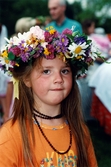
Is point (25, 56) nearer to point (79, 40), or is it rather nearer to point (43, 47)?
point (43, 47)

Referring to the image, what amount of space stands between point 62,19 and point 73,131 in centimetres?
344

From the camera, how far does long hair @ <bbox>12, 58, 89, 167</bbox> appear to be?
2137mm

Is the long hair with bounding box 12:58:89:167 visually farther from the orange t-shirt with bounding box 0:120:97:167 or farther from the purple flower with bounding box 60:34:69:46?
the purple flower with bounding box 60:34:69:46

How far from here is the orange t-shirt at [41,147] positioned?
207cm

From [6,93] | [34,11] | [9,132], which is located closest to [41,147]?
[9,132]

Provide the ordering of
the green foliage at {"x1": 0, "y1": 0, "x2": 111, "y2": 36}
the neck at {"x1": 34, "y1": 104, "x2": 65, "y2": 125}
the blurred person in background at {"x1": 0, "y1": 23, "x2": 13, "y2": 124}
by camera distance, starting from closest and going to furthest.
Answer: the neck at {"x1": 34, "y1": 104, "x2": 65, "y2": 125}, the blurred person in background at {"x1": 0, "y1": 23, "x2": 13, "y2": 124}, the green foliage at {"x1": 0, "y1": 0, "x2": 111, "y2": 36}

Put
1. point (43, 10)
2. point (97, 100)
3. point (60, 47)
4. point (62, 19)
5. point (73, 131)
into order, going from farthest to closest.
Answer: point (43, 10), point (62, 19), point (97, 100), point (73, 131), point (60, 47)

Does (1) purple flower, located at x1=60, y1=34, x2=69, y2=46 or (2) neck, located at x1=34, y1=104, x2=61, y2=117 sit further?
(2) neck, located at x1=34, y1=104, x2=61, y2=117

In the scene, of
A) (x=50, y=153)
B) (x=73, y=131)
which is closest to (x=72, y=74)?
(x=73, y=131)

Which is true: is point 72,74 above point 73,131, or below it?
above

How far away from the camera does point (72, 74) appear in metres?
2.36

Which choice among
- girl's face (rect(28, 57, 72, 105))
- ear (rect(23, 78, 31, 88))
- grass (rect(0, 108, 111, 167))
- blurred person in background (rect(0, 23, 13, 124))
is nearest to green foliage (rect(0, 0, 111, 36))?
blurred person in background (rect(0, 23, 13, 124))

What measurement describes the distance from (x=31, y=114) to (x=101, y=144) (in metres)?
2.80

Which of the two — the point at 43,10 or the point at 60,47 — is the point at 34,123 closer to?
the point at 60,47
